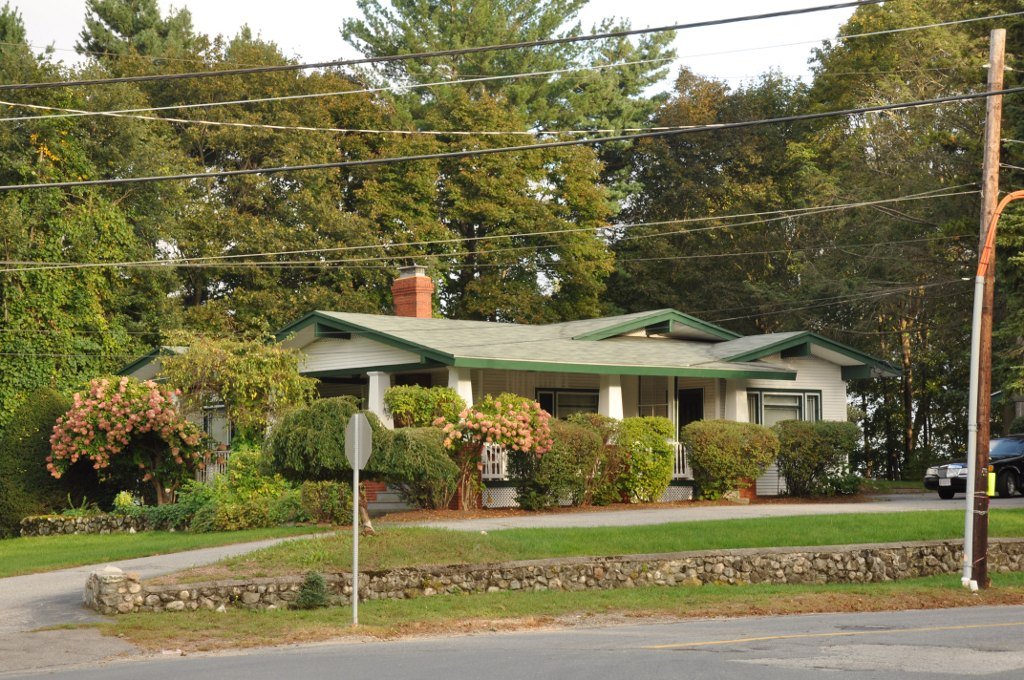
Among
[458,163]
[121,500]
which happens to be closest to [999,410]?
[458,163]

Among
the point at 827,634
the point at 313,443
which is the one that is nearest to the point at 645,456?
the point at 313,443

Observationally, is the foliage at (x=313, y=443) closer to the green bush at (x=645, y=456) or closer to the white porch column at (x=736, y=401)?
the green bush at (x=645, y=456)

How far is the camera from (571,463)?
89.6ft

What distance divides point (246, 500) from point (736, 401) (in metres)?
13.2

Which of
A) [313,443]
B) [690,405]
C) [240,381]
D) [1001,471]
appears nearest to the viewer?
[313,443]

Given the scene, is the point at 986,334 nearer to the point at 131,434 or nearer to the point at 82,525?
the point at 131,434

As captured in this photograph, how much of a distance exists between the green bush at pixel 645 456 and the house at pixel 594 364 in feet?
5.09

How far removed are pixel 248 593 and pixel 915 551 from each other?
36.9 ft

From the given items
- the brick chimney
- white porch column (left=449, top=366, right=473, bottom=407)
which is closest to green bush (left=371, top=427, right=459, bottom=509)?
white porch column (left=449, top=366, right=473, bottom=407)

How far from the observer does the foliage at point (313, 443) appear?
2197 centimetres

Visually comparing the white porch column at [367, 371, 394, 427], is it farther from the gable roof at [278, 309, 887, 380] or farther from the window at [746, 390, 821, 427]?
the window at [746, 390, 821, 427]

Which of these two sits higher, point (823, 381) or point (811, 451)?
point (823, 381)

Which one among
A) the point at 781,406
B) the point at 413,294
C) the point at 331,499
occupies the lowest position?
the point at 331,499

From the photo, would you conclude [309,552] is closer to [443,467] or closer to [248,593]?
[248,593]
